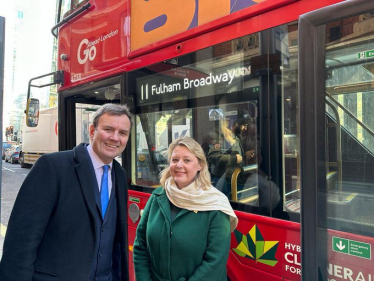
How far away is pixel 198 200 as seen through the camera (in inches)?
63.3

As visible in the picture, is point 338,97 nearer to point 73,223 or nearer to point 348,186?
point 348,186

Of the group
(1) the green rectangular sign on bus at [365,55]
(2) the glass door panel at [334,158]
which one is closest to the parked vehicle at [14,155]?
(2) the glass door panel at [334,158]

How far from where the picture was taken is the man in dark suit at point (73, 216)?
50.6 inches

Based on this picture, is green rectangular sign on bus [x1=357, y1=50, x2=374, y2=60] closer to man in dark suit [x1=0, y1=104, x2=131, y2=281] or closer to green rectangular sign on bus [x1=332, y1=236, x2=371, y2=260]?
green rectangular sign on bus [x1=332, y1=236, x2=371, y2=260]

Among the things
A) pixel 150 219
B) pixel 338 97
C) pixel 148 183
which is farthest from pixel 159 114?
pixel 338 97

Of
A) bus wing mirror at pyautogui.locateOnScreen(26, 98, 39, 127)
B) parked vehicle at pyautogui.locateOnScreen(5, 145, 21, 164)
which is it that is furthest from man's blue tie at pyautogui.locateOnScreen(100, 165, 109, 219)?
parked vehicle at pyautogui.locateOnScreen(5, 145, 21, 164)

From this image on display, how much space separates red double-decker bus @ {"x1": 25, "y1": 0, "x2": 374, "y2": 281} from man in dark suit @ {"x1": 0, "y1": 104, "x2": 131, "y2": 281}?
70 cm

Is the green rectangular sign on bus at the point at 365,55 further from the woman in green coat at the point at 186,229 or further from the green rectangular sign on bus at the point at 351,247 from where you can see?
the woman in green coat at the point at 186,229

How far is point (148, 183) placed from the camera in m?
2.57

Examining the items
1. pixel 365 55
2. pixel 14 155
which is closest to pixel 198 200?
pixel 365 55

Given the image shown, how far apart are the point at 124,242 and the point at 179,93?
3.69 ft

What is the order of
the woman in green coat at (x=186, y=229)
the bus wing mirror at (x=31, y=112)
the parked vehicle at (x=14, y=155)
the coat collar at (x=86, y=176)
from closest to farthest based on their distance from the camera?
the coat collar at (x=86, y=176) < the woman in green coat at (x=186, y=229) < the bus wing mirror at (x=31, y=112) < the parked vehicle at (x=14, y=155)

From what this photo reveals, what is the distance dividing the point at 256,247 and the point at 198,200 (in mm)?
451

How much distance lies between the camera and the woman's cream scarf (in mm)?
1593
